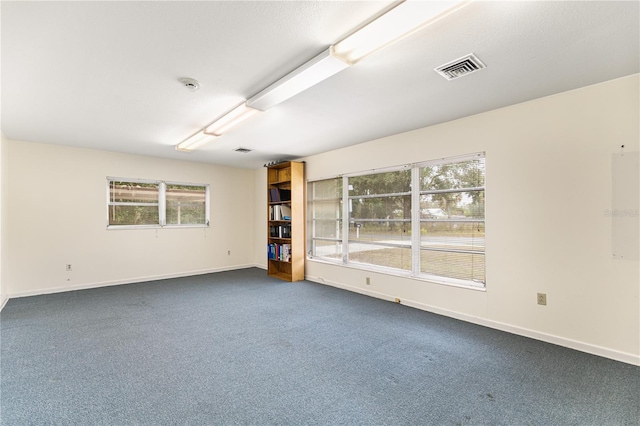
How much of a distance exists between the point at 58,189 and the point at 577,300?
744 centimetres

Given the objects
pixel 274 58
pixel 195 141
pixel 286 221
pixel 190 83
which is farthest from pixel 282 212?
pixel 274 58

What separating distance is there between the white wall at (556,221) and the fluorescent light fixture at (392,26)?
2.08 meters

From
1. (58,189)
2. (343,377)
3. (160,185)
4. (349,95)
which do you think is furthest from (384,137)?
(58,189)

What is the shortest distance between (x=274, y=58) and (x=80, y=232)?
5.11m

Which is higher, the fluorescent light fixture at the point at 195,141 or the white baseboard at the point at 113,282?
the fluorescent light fixture at the point at 195,141

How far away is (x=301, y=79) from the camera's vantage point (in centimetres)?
237

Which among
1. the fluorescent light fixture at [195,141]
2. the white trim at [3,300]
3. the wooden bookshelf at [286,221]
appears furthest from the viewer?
the wooden bookshelf at [286,221]

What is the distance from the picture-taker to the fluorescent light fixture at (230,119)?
313 cm

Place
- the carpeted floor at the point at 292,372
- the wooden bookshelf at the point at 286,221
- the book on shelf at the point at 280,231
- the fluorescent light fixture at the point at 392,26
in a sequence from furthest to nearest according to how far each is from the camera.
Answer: the book on shelf at the point at 280,231 < the wooden bookshelf at the point at 286,221 < the carpeted floor at the point at 292,372 < the fluorescent light fixture at the point at 392,26

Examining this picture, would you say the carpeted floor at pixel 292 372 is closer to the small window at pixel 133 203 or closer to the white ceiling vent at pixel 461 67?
the small window at pixel 133 203

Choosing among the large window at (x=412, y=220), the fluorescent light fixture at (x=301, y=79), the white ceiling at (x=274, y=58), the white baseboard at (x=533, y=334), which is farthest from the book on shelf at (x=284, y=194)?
the fluorescent light fixture at (x=301, y=79)

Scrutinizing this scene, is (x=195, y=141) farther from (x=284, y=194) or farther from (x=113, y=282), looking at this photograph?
(x=113, y=282)

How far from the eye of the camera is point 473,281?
11.7 ft

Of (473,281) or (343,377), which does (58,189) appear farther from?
(473,281)
